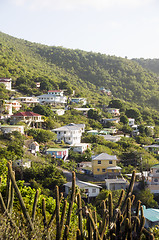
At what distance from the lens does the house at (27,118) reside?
51188mm

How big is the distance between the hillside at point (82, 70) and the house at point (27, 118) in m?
28.8

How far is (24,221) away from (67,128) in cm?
3909

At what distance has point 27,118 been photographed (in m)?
52.1

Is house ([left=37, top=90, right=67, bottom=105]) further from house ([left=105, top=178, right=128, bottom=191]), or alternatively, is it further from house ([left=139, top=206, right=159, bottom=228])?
house ([left=139, top=206, right=159, bottom=228])

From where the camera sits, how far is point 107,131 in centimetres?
5856

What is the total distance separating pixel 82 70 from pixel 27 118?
76753 mm

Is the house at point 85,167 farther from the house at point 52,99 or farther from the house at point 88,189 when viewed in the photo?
the house at point 52,99

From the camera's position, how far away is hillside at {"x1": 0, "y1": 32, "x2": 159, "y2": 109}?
93100mm

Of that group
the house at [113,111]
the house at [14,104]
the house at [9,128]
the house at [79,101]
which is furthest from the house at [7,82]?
the house at [9,128]

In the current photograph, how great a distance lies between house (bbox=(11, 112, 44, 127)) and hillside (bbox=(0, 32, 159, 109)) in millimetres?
28845

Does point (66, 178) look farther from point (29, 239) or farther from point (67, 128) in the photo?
point (29, 239)

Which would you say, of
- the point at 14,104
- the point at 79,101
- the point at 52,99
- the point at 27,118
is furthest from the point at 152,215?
the point at 79,101

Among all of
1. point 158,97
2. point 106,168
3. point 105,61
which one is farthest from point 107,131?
point 105,61

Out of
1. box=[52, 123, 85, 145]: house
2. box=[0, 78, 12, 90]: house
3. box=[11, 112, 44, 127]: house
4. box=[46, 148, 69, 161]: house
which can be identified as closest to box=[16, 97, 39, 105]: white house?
box=[0, 78, 12, 90]: house
